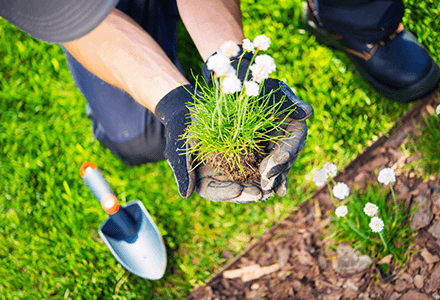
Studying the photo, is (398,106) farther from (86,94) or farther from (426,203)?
(86,94)

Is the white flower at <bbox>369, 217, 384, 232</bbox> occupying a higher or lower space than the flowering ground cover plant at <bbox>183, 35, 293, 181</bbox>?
lower

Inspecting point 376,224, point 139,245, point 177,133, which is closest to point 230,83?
point 177,133

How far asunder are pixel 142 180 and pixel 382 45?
183 cm

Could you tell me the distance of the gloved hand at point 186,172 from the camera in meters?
1.53

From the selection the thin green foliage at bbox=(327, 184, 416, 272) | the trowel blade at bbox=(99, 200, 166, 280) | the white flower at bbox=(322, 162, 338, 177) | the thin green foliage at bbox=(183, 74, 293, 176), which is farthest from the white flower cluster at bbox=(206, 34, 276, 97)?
the trowel blade at bbox=(99, 200, 166, 280)

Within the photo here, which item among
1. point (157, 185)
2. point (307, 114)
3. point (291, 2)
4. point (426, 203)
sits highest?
point (307, 114)

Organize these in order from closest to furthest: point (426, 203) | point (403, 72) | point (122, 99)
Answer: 1. point (426, 203)
2. point (403, 72)
3. point (122, 99)

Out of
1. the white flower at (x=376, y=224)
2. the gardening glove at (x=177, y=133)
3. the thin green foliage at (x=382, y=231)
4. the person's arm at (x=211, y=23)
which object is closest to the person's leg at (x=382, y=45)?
the person's arm at (x=211, y=23)

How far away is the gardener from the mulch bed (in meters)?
0.53

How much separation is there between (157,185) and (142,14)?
46.8 inches

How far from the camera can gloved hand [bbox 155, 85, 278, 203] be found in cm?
153

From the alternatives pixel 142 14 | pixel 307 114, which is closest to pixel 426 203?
pixel 307 114

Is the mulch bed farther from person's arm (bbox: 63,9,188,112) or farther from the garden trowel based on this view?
person's arm (bbox: 63,9,188,112)

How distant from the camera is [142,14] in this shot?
93.1 inches
